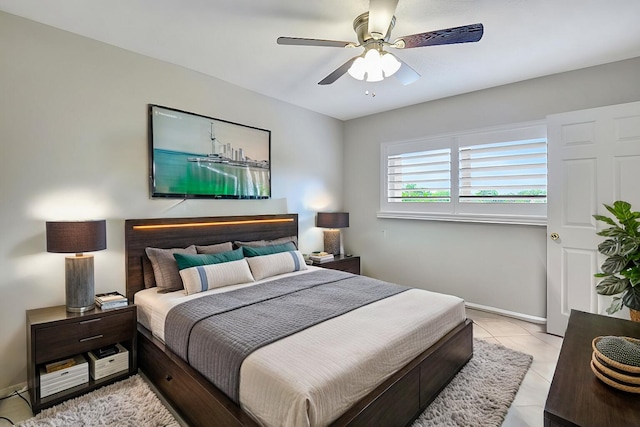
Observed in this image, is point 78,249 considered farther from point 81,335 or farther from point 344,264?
point 344,264

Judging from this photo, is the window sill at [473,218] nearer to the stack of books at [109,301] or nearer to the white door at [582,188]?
the white door at [582,188]

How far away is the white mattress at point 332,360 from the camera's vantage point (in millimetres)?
1367

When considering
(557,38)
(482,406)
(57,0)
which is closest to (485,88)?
(557,38)

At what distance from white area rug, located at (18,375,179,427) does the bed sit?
0.10m

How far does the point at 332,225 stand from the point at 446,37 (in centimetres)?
280

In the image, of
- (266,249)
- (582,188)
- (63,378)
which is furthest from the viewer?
(266,249)

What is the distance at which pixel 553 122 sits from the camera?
312 centimetres

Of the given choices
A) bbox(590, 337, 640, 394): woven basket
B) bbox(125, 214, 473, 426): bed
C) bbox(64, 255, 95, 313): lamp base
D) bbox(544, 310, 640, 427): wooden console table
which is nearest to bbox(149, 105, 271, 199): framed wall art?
bbox(125, 214, 473, 426): bed

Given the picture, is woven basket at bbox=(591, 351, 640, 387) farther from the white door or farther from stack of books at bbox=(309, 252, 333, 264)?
stack of books at bbox=(309, 252, 333, 264)

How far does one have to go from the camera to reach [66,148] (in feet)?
8.09

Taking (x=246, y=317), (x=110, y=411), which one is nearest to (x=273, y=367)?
(x=246, y=317)

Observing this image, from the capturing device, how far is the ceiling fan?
5.90ft

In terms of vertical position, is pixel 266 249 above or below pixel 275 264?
above

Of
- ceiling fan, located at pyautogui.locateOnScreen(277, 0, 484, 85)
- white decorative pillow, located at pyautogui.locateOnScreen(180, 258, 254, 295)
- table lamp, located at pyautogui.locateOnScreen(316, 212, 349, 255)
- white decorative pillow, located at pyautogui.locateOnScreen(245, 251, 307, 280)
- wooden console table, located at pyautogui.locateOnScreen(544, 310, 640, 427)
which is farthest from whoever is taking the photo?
table lamp, located at pyautogui.locateOnScreen(316, 212, 349, 255)
